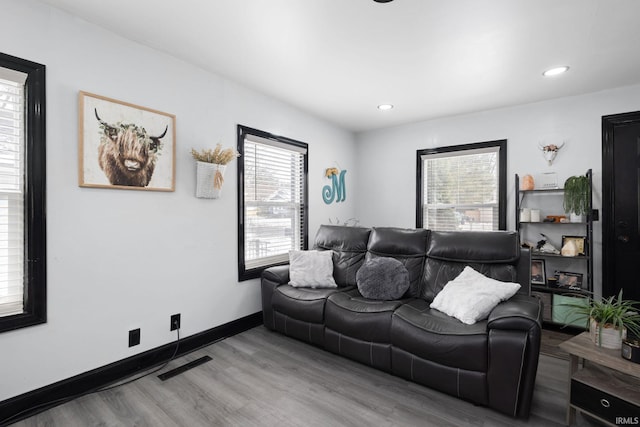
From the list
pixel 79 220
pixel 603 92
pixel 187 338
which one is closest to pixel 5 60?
pixel 79 220

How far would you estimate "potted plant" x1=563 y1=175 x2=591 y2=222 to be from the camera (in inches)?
118

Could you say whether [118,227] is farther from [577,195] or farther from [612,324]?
[577,195]

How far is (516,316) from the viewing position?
5.85 feet

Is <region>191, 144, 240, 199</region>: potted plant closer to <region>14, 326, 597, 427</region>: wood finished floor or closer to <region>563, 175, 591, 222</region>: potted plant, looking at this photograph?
<region>14, 326, 597, 427</region>: wood finished floor

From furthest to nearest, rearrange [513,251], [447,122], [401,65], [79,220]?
[447,122] → [401,65] → [513,251] → [79,220]

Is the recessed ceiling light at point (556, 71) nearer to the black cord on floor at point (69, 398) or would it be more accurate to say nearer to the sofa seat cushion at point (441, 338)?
the sofa seat cushion at point (441, 338)

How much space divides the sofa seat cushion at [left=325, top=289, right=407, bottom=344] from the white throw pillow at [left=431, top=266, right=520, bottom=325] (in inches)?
14.2

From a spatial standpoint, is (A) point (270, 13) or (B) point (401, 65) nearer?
(A) point (270, 13)

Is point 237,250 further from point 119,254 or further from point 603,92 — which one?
point 603,92

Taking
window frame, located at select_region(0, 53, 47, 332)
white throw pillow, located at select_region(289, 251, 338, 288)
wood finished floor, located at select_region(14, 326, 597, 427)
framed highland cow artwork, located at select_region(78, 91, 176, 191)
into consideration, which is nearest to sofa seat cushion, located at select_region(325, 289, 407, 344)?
wood finished floor, located at select_region(14, 326, 597, 427)

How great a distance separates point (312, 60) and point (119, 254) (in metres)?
2.17

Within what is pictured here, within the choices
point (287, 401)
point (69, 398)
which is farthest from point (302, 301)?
point (69, 398)

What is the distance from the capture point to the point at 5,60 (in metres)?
1.74

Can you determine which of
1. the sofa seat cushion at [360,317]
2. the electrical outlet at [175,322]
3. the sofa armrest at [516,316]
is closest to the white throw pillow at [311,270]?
the sofa seat cushion at [360,317]
